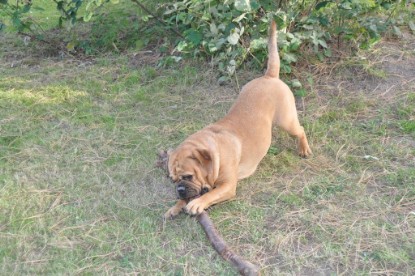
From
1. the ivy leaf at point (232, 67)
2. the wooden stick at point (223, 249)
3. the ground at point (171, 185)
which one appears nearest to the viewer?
the wooden stick at point (223, 249)

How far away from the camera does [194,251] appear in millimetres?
3488

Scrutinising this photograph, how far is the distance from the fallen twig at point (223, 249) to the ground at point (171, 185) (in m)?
0.06

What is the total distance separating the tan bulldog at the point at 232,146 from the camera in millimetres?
3811

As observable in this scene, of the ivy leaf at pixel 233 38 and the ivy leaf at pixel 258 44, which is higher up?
the ivy leaf at pixel 233 38

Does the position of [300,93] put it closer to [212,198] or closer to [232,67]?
[232,67]

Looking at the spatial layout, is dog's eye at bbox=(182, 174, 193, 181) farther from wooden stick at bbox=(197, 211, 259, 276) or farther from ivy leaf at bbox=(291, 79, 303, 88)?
ivy leaf at bbox=(291, 79, 303, 88)

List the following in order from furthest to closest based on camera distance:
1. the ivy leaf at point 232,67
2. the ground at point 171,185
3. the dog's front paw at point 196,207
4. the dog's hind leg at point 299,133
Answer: the ivy leaf at point 232,67, the dog's hind leg at point 299,133, the dog's front paw at point 196,207, the ground at point 171,185

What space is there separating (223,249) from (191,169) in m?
0.69

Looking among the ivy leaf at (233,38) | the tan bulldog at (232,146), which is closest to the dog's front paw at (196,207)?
the tan bulldog at (232,146)

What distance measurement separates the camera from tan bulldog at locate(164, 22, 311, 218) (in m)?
3.81

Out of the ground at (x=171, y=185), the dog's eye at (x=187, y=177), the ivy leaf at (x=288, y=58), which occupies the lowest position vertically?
the ground at (x=171, y=185)

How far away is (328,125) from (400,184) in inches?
48.0

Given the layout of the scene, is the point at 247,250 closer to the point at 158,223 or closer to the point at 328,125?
the point at 158,223

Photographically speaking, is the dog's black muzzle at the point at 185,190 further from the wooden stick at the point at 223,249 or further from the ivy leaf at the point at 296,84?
the ivy leaf at the point at 296,84
